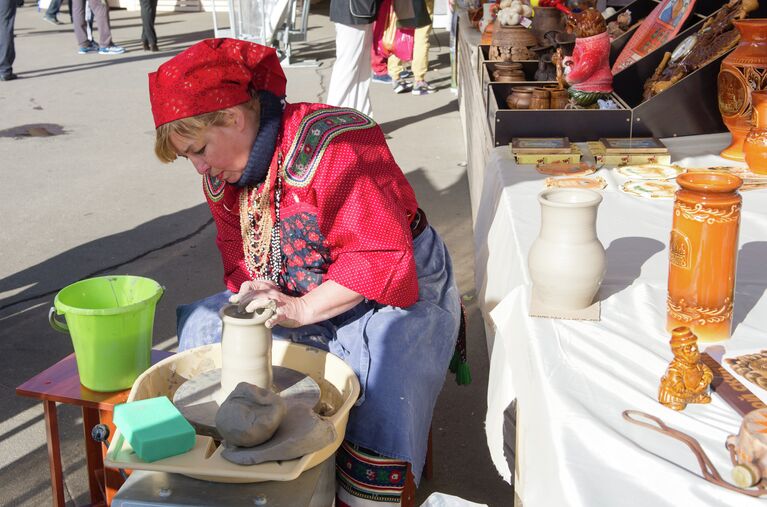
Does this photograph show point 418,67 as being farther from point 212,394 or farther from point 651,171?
point 212,394

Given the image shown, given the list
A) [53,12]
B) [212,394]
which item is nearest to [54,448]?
[212,394]

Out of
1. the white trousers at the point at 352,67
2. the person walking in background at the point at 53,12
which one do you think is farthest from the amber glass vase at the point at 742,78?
the person walking in background at the point at 53,12

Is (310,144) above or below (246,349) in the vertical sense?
above

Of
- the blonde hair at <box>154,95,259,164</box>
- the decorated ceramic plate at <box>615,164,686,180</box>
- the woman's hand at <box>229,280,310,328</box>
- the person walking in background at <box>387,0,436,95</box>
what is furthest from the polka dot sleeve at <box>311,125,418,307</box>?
the person walking in background at <box>387,0,436,95</box>

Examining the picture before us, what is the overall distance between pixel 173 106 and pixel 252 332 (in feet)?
1.84

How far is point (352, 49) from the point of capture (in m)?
5.96

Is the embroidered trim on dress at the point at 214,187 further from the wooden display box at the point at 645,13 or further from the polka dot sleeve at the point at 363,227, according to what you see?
the wooden display box at the point at 645,13

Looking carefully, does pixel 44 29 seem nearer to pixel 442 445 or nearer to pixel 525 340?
pixel 442 445

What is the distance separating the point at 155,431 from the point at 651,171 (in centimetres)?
175

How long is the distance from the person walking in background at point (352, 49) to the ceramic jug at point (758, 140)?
11.8 feet

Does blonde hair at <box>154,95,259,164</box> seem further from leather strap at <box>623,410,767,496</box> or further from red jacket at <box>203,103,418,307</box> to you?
leather strap at <box>623,410,767,496</box>

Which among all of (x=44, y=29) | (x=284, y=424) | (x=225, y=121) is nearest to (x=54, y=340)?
(x=225, y=121)

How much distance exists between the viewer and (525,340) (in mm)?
1718

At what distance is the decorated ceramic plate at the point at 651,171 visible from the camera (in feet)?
8.65
